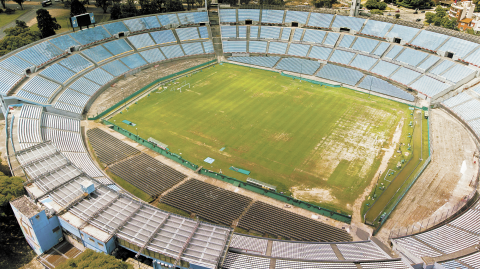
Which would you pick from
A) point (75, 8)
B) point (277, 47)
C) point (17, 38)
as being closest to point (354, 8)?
point (277, 47)

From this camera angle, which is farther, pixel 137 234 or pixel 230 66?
pixel 230 66

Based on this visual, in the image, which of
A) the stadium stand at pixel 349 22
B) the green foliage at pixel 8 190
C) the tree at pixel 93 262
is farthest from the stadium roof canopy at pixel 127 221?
the stadium stand at pixel 349 22

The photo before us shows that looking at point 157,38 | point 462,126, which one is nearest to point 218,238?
point 462,126

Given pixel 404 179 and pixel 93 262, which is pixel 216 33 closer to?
pixel 404 179

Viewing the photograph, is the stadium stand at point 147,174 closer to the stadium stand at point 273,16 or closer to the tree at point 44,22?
the stadium stand at point 273,16

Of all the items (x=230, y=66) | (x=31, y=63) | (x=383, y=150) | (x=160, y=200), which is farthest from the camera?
(x=230, y=66)

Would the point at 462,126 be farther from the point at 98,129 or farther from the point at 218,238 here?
the point at 98,129
